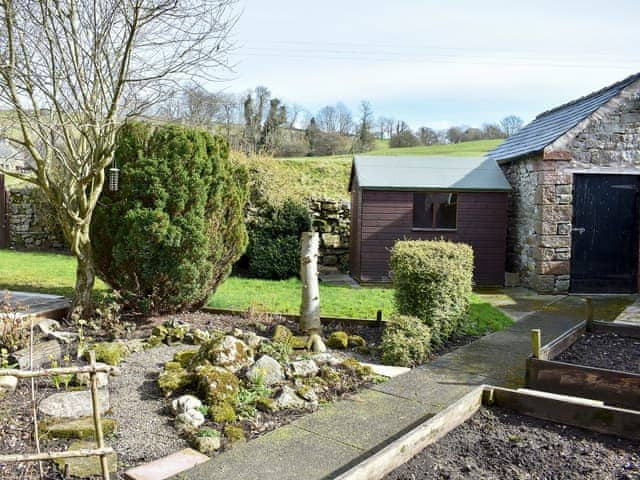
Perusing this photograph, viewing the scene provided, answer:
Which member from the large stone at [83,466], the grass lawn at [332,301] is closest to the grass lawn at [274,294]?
the grass lawn at [332,301]

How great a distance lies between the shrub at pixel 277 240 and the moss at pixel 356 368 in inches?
271

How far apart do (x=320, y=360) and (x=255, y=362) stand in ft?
2.43

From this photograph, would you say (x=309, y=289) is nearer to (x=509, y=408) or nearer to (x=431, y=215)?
(x=509, y=408)

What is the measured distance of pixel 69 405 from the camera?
12.6 feet

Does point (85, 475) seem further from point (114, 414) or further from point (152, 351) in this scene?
point (152, 351)

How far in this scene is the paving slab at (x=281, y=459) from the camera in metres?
3.16

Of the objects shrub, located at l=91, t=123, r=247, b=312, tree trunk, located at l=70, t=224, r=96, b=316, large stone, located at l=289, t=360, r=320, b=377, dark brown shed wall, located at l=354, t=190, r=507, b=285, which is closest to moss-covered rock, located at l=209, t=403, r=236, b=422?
large stone, located at l=289, t=360, r=320, b=377

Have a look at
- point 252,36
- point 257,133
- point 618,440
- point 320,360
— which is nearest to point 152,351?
point 320,360

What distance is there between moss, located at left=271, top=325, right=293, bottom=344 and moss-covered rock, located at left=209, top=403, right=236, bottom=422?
6.48 ft

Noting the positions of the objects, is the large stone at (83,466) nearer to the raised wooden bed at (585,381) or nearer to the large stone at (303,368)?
the large stone at (303,368)

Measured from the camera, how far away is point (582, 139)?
10.3 metres

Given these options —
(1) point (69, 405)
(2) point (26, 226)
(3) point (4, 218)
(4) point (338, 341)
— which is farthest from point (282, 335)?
(3) point (4, 218)

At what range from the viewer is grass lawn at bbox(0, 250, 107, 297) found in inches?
391


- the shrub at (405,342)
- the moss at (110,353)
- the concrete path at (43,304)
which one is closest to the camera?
the moss at (110,353)
